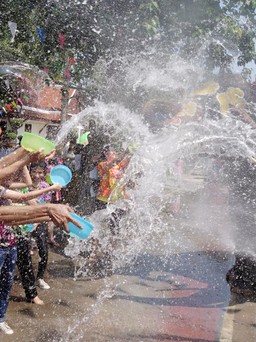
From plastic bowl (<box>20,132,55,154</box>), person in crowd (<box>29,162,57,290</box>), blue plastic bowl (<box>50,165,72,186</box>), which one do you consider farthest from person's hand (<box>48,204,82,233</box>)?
person in crowd (<box>29,162,57,290</box>)

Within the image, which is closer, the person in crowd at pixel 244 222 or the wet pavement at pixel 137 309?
the wet pavement at pixel 137 309

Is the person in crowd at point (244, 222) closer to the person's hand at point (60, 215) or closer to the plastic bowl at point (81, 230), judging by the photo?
the plastic bowl at point (81, 230)

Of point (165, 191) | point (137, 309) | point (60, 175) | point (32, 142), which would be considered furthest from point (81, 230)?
point (165, 191)

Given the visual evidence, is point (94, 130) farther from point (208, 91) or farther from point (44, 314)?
point (44, 314)

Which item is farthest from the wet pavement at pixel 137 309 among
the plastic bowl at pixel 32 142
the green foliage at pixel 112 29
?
the green foliage at pixel 112 29

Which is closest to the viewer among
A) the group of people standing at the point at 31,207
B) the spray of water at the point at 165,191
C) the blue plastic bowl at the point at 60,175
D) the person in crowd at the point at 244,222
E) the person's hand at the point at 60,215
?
the person's hand at the point at 60,215

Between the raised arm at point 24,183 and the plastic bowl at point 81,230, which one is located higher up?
the plastic bowl at point 81,230

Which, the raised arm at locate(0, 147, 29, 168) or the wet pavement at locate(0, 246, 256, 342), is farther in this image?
the wet pavement at locate(0, 246, 256, 342)

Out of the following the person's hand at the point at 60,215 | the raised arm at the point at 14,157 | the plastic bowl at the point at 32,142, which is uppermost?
the plastic bowl at the point at 32,142

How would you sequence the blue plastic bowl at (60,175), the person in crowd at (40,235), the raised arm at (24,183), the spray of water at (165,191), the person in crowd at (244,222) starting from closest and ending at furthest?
the blue plastic bowl at (60,175), the raised arm at (24,183), the person in crowd at (40,235), the person in crowd at (244,222), the spray of water at (165,191)

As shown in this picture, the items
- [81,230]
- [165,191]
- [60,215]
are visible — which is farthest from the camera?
[165,191]

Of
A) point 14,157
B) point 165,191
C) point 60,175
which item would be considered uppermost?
point 14,157

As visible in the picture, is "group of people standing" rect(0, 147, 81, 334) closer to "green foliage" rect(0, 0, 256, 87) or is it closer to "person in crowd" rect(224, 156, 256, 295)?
"person in crowd" rect(224, 156, 256, 295)

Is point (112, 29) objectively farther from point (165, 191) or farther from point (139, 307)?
point (139, 307)
